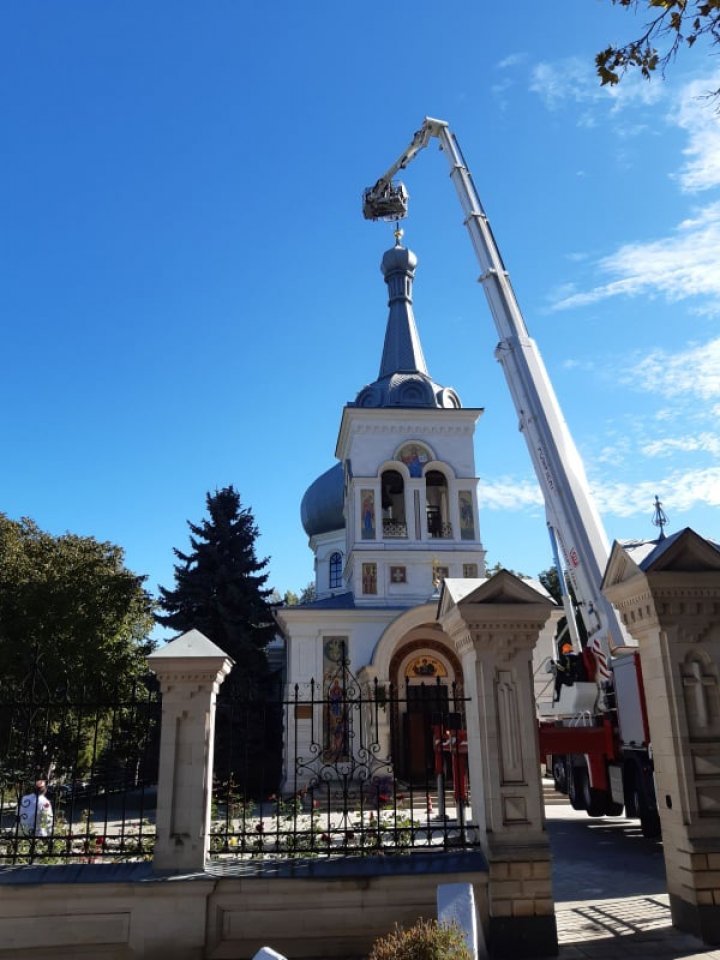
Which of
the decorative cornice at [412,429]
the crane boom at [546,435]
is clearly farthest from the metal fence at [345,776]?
the decorative cornice at [412,429]

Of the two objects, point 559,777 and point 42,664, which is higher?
point 42,664

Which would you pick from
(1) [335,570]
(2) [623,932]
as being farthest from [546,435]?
(1) [335,570]

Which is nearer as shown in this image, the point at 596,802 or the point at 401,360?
the point at 596,802

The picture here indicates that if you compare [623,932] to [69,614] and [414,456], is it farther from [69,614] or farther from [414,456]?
[414,456]

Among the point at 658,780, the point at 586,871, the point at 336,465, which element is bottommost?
the point at 586,871

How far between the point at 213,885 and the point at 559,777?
11.3 metres

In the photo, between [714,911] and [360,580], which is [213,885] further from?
[360,580]

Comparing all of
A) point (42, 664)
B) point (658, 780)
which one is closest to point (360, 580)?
point (42, 664)

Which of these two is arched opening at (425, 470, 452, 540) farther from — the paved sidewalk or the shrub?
the shrub

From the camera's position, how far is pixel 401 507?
26.3m

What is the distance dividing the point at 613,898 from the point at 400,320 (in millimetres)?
24609

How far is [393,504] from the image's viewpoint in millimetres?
26516

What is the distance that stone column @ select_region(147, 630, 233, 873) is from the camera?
6754mm

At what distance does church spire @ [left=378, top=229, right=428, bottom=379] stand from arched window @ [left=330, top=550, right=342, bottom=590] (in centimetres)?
1050
